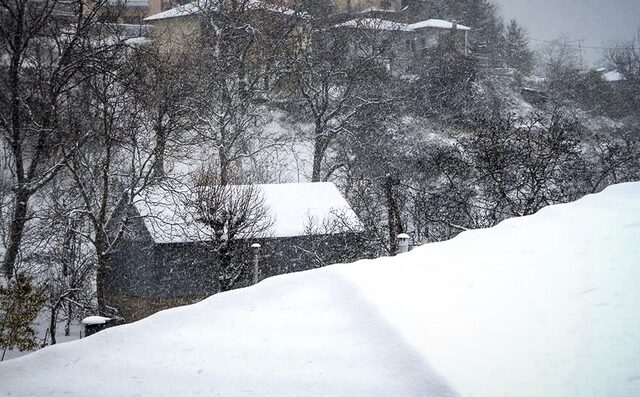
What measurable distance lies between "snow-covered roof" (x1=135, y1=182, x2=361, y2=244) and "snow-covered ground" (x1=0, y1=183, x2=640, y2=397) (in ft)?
40.5

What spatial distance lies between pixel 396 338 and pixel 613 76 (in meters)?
53.5

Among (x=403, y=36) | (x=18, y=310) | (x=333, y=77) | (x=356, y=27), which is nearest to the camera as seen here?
(x=18, y=310)

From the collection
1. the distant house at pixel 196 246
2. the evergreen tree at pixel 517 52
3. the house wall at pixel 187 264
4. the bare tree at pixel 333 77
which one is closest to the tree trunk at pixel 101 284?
the house wall at pixel 187 264

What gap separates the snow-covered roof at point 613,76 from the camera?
4736 centimetres

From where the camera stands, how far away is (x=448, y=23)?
1874 inches

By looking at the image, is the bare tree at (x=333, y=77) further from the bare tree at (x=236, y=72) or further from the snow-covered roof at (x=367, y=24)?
the bare tree at (x=236, y=72)

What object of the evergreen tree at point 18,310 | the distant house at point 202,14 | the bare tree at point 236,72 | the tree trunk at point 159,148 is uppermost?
the distant house at point 202,14

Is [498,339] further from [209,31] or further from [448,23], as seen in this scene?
[448,23]

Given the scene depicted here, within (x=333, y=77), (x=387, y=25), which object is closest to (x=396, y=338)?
(x=333, y=77)

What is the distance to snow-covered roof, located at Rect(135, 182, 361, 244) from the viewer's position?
18.2 meters

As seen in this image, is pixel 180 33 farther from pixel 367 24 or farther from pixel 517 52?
pixel 517 52

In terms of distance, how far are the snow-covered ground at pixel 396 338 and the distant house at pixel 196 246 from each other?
1208 centimetres

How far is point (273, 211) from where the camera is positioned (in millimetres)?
19781

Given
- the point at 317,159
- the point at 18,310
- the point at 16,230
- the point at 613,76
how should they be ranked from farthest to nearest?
the point at 613,76
the point at 317,159
the point at 16,230
the point at 18,310
